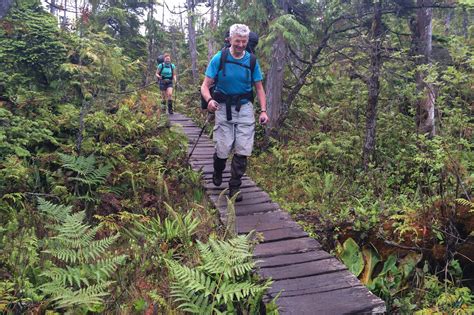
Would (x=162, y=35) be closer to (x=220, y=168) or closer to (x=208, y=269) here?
(x=220, y=168)

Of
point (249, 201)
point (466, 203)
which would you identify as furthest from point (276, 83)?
point (466, 203)

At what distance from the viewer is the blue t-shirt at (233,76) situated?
5949 mm

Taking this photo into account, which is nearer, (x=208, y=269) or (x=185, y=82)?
(x=208, y=269)

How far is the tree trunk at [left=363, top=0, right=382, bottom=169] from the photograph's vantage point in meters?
7.94

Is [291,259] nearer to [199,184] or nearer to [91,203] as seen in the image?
[199,184]

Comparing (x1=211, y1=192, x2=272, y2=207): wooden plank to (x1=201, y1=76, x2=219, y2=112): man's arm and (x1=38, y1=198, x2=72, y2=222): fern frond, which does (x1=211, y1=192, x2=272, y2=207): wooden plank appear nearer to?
(x1=201, y1=76, x2=219, y2=112): man's arm

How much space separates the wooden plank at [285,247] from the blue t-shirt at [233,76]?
98.1 inches

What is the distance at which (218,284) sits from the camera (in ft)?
12.4

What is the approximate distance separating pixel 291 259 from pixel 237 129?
2.41 metres

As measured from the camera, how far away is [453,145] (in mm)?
6578

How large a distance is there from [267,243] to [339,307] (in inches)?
58.7

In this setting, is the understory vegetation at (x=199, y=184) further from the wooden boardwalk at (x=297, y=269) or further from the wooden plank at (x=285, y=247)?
the wooden plank at (x=285, y=247)

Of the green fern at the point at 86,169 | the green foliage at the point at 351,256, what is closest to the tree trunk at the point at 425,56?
the green foliage at the point at 351,256

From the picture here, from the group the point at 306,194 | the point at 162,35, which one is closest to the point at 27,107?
the point at 306,194
